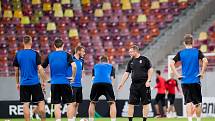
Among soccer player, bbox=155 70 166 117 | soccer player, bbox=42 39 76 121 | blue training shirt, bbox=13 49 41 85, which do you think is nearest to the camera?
blue training shirt, bbox=13 49 41 85

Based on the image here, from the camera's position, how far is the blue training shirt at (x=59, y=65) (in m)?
18.8

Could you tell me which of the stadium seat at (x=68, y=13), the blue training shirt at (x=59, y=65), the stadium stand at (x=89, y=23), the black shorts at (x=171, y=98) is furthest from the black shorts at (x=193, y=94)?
the stadium seat at (x=68, y=13)

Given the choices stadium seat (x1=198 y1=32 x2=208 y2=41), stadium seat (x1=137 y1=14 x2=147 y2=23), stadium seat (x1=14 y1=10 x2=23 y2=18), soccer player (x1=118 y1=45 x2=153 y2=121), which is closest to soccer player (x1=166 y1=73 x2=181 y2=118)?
stadium seat (x1=198 y1=32 x2=208 y2=41)

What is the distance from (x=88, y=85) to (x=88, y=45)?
148 inches

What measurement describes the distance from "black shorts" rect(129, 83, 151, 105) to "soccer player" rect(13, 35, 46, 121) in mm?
2904

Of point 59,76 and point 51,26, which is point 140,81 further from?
point 51,26

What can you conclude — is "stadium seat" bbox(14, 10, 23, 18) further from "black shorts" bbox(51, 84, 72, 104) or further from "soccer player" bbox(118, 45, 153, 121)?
"black shorts" bbox(51, 84, 72, 104)

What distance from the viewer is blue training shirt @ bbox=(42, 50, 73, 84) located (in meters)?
18.8

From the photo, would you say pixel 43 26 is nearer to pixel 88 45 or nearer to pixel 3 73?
pixel 88 45

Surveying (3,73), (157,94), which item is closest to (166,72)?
(157,94)

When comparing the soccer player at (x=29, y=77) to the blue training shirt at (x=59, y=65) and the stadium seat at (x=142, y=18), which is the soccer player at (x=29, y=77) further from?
the stadium seat at (x=142, y=18)

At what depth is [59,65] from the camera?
1888 cm

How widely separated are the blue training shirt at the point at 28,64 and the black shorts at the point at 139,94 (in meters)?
A: 3.04

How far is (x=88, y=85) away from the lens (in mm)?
30891
